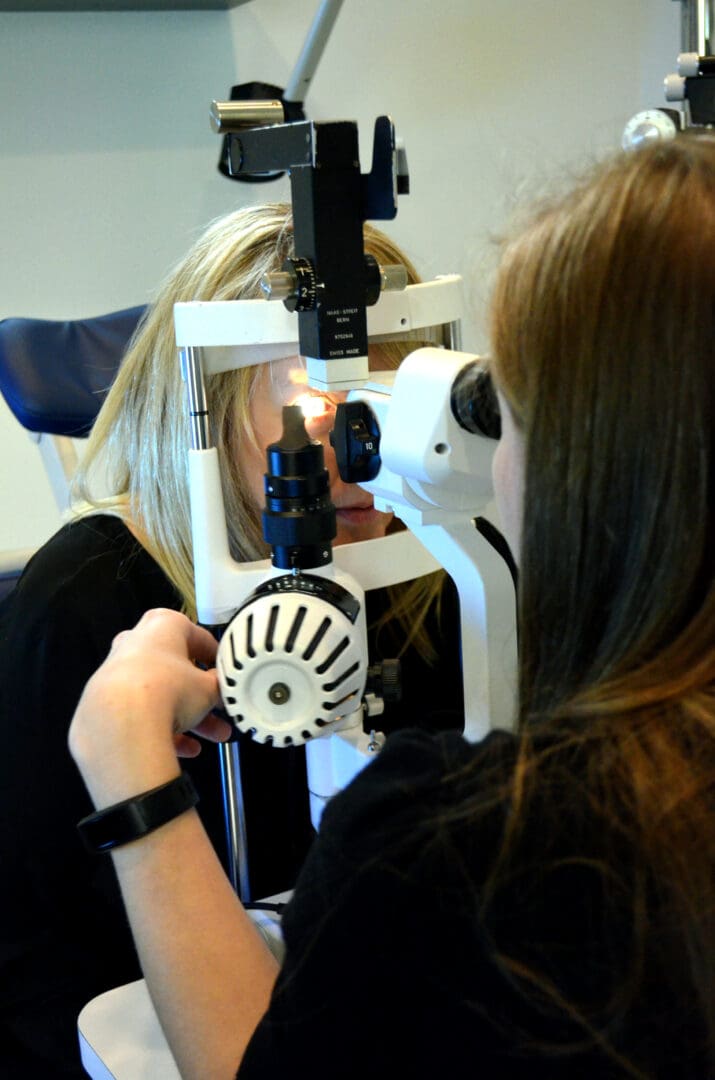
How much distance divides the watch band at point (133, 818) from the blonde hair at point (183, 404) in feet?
1.31

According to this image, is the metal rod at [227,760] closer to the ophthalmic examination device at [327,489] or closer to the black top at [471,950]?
the ophthalmic examination device at [327,489]

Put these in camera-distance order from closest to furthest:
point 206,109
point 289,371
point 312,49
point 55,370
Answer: point 289,371, point 55,370, point 312,49, point 206,109

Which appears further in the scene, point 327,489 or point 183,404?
point 183,404

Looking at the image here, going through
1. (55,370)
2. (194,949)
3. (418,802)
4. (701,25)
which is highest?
(701,25)

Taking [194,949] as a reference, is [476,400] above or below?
above

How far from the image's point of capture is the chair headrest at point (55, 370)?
1793 mm

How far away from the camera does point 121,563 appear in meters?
1.11

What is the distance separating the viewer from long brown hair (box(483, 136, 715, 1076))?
52 cm

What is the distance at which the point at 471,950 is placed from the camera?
0.53 metres

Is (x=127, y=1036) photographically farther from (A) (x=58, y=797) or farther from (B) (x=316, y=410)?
(B) (x=316, y=410)

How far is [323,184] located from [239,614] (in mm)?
280

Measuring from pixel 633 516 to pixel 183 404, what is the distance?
0.58 m

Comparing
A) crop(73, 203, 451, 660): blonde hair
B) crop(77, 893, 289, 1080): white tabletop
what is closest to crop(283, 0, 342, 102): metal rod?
crop(73, 203, 451, 660): blonde hair

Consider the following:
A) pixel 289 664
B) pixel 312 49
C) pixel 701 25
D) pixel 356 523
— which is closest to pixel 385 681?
pixel 289 664
